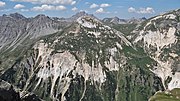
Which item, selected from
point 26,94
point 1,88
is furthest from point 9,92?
point 26,94

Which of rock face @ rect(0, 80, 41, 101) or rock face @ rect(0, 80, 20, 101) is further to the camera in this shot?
rock face @ rect(0, 80, 41, 101)

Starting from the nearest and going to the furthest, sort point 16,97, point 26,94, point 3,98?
point 3,98
point 16,97
point 26,94

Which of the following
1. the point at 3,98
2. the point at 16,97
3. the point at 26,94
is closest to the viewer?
the point at 3,98

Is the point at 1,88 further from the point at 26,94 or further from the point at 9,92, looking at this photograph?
the point at 26,94

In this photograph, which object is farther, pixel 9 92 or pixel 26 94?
pixel 26 94

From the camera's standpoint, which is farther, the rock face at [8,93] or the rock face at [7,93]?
the rock face at [8,93]

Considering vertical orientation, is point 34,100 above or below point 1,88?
below

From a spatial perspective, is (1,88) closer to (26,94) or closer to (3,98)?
(3,98)

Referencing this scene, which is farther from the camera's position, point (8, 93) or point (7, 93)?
point (8, 93)

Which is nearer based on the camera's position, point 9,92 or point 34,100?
point 9,92
